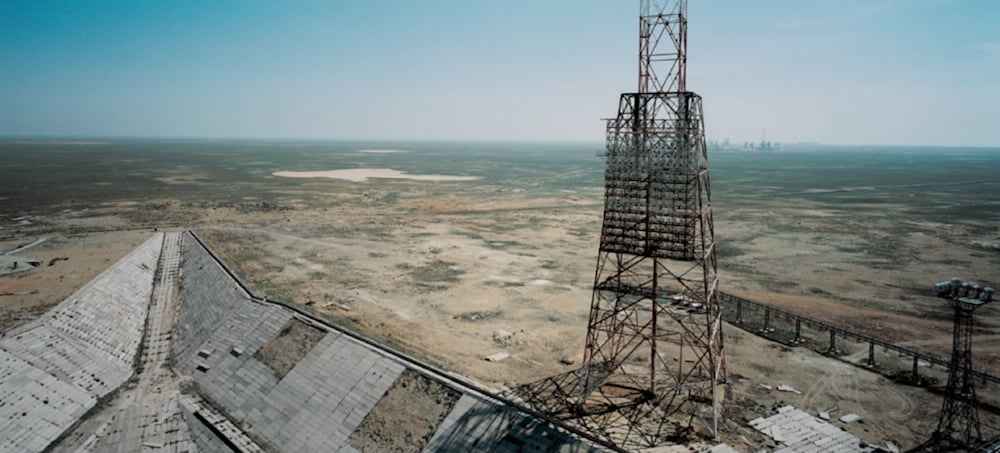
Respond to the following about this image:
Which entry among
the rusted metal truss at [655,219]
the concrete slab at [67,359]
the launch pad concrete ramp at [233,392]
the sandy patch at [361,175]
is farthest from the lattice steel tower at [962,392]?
the sandy patch at [361,175]

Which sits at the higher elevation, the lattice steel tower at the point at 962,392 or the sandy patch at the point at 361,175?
the sandy patch at the point at 361,175

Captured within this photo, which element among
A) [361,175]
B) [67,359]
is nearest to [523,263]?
[67,359]

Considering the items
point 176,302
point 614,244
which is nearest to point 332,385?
point 614,244

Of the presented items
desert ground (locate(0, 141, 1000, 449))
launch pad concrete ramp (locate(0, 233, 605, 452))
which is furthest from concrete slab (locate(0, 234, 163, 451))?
desert ground (locate(0, 141, 1000, 449))

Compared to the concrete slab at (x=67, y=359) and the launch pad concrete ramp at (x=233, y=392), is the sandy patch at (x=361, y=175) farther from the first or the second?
the launch pad concrete ramp at (x=233, y=392)

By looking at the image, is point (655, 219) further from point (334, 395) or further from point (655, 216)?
point (334, 395)

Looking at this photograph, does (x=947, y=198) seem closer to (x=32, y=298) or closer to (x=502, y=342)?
(x=502, y=342)

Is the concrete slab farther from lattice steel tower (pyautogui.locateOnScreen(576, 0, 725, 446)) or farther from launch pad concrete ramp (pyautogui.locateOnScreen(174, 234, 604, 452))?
lattice steel tower (pyautogui.locateOnScreen(576, 0, 725, 446))
